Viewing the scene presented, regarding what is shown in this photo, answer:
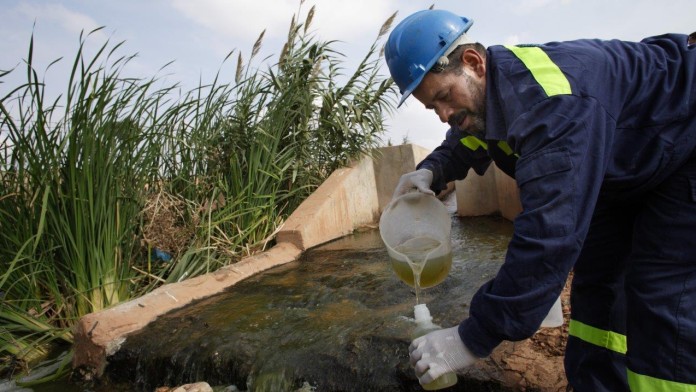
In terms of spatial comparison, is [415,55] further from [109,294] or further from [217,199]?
[217,199]

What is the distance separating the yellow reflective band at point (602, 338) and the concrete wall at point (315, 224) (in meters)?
2.48

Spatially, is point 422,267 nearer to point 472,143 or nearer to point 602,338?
point 472,143

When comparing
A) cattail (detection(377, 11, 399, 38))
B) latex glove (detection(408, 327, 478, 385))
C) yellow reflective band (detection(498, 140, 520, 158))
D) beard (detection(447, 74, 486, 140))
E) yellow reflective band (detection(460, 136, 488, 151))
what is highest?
cattail (detection(377, 11, 399, 38))

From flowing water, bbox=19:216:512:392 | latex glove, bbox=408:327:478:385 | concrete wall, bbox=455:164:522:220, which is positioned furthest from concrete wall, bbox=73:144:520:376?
latex glove, bbox=408:327:478:385

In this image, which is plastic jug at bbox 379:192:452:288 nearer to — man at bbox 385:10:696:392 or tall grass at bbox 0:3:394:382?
man at bbox 385:10:696:392

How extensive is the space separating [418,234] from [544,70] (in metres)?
1.21

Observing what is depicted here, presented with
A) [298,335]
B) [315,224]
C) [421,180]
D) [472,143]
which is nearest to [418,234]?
[421,180]

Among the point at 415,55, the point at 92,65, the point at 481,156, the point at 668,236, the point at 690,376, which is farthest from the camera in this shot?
the point at 92,65

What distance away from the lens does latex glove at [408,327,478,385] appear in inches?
54.5

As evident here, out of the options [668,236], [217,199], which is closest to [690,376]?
[668,236]

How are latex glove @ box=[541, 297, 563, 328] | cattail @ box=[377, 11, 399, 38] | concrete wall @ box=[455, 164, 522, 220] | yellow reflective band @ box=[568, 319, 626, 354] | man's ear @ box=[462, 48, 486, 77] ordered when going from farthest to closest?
1. concrete wall @ box=[455, 164, 522, 220]
2. cattail @ box=[377, 11, 399, 38]
3. latex glove @ box=[541, 297, 563, 328]
4. yellow reflective band @ box=[568, 319, 626, 354]
5. man's ear @ box=[462, 48, 486, 77]

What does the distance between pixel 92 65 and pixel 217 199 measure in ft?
5.67

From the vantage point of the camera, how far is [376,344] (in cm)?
225

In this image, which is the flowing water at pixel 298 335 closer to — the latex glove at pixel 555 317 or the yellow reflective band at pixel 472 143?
the latex glove at pixel 555 317
